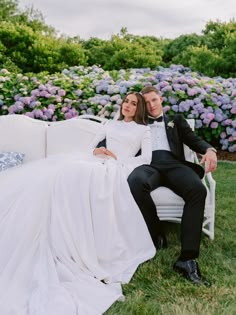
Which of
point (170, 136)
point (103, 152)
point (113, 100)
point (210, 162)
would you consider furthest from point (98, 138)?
point (113, 100)

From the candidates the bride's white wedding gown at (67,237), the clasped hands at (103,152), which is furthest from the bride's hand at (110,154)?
the bride's white wedding gown at (67,237)

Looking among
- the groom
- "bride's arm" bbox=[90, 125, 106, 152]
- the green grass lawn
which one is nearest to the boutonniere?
the groom

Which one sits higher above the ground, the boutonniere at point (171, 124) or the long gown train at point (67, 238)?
the boutonniere at point (171, 124)

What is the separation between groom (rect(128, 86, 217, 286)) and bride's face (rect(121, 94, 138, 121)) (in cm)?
16

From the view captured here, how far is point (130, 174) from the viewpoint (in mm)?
3740

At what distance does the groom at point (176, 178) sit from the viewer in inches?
132

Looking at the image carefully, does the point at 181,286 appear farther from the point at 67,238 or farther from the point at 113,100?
the point at 113,100

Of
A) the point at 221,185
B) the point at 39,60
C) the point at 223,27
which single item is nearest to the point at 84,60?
the point at 39,60

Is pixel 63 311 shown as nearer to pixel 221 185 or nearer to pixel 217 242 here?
pixel 217 242

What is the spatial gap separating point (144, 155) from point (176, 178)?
17.6 inches

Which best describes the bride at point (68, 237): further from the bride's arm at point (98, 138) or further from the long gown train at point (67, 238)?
the bride's arm at point (98, 138)

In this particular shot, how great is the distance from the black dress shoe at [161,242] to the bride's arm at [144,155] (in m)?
0.63

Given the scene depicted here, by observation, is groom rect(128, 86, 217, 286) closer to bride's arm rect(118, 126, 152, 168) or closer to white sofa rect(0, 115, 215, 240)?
bride's arm rect(118, 126, 152, 168)

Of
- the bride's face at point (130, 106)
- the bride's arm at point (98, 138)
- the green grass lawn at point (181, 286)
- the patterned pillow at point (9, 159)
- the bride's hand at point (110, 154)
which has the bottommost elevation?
the green grass lawn at point (181, 286)
